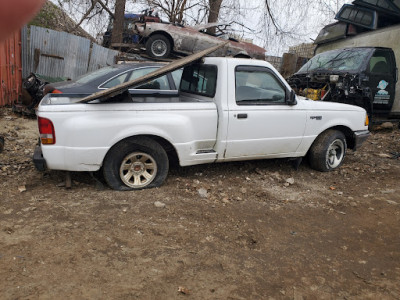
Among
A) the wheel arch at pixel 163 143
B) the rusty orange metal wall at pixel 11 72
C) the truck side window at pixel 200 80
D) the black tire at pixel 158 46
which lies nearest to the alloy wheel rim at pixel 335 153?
the truck side window at pixel 200 80

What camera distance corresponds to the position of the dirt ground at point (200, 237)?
95.8 inches

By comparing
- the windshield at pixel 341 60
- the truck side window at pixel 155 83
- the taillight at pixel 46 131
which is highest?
the windshield at pixel 341 60

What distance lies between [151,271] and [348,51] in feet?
25.6

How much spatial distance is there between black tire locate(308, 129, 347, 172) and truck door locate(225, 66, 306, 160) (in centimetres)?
51

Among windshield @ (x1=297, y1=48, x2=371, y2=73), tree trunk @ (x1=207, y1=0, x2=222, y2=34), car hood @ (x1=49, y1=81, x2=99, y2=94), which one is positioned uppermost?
tree trunk @ (x1=207, y1=0, x2=222, y2=34)

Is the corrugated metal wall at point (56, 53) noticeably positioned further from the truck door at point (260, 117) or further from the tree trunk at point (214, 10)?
the tree trunk at point (214, 10)

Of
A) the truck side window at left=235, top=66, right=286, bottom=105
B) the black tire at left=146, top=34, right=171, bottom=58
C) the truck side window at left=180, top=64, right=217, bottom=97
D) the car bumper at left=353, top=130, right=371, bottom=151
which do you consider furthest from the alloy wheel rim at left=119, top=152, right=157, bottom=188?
the black tire at left=146, top=34, right=171, bottom=58

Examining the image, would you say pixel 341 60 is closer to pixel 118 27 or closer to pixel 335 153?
pixel 335 153

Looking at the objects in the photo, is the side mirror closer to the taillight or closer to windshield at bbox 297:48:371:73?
the taillight

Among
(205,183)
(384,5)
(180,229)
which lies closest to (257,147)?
(205,183)

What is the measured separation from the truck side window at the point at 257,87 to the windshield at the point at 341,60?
4.10 m

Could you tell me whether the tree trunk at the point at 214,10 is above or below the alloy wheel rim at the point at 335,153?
above

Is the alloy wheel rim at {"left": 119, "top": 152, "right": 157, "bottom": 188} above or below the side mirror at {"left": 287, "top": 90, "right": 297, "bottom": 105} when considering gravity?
below

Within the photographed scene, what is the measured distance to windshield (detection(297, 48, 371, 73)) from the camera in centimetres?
789
